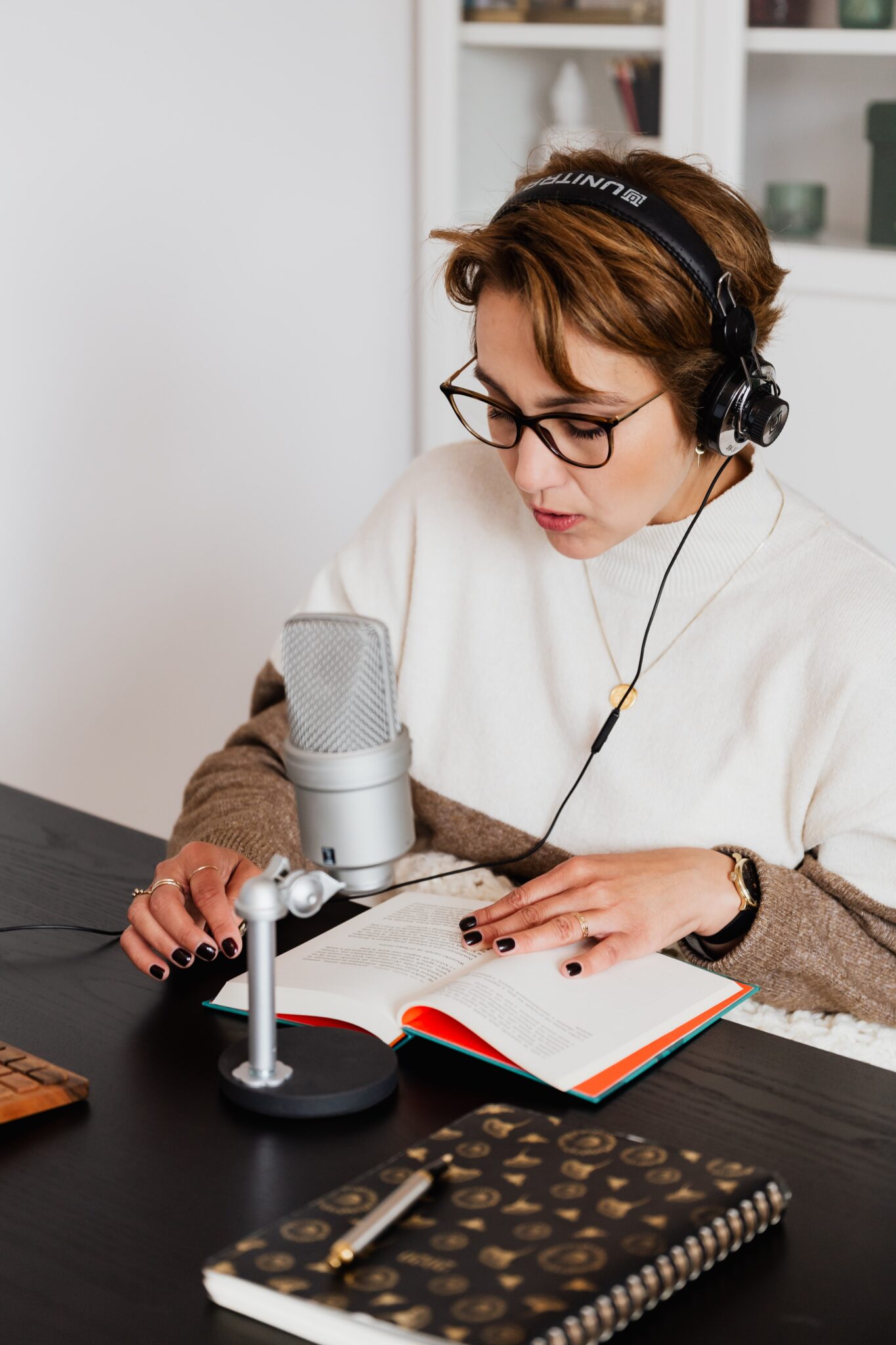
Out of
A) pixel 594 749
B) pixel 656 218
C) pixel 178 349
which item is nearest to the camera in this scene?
pixel 656 218

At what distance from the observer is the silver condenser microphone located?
92cm

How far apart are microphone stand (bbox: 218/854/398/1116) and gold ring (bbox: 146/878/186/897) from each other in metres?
0.22

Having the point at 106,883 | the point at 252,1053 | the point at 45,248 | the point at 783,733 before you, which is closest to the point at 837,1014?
the point at 783,733

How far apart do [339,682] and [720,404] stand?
0.55 m

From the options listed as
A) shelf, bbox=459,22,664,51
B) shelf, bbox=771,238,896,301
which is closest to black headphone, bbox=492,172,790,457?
shelf, bbox=771,238,896,301

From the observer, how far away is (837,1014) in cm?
126

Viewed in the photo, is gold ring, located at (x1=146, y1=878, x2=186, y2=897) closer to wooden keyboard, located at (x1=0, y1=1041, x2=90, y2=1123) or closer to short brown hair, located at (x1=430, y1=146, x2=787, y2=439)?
wooden keyboard, located at (x1=0, y1=1041, x2=90, y2=1123)

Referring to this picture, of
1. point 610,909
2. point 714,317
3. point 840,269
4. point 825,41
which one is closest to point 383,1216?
point 610,909

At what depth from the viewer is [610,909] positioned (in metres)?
1.16

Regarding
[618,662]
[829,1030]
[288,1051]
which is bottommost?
A: [829,1030]

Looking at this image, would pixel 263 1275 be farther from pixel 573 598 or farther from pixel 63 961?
pixel 573 598

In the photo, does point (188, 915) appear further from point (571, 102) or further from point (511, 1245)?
point (571, 102)

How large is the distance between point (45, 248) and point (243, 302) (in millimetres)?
457

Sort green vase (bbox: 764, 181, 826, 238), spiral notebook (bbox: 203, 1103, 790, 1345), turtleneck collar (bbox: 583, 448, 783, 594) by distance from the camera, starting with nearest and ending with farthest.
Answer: spiral notebook (bbox: 203, 1103, 790, 1345) < turtleneck collar (bbox: 583, 448, 783, 594) < green vase (bbox: 764, 181, 826, 238)
